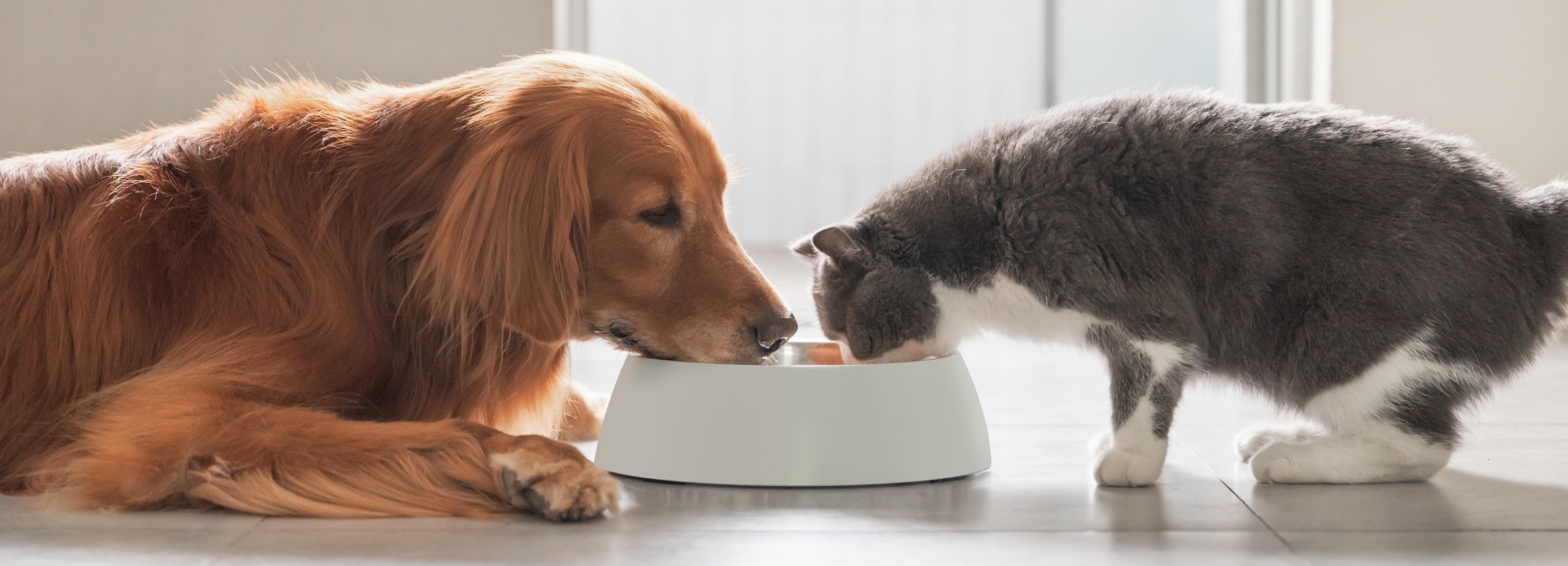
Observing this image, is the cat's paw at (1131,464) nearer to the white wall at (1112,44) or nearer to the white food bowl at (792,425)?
the white food bowl at (792,425)

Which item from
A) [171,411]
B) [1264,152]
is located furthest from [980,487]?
[171,411]

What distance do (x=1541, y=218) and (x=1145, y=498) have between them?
2.32 ft

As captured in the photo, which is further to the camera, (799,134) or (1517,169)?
(799,134)

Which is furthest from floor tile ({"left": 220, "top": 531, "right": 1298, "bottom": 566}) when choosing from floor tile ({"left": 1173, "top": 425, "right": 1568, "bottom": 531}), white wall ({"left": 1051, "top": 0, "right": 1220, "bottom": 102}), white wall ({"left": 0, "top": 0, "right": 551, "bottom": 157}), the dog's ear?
white wall ({"left": 1051, "top": 0, "right": 1220, "bottom": 102})

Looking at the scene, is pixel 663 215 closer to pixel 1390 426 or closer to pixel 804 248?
pixel 804 248

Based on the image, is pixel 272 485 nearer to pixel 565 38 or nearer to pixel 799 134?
pixel 565 38

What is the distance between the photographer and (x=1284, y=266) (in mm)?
1857

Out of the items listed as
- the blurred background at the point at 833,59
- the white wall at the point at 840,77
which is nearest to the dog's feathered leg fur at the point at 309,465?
the blurred background at the point at 833,59

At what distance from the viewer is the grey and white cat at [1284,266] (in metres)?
1.80

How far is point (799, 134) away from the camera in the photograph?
5.37 metres

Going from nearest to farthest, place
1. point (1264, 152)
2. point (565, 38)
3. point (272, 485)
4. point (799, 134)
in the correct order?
1. point (272, 485)
2. point (1264, 152)
3. point (565, 38)
4. point (799, 134)

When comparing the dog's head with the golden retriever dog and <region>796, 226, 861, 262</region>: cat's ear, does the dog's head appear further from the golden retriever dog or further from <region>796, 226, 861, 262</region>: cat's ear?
<region>796, 226, 861, 262</region>: cat's ear

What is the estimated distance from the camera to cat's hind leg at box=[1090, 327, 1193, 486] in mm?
1836

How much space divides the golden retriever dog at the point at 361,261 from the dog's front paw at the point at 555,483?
94 millimetres
